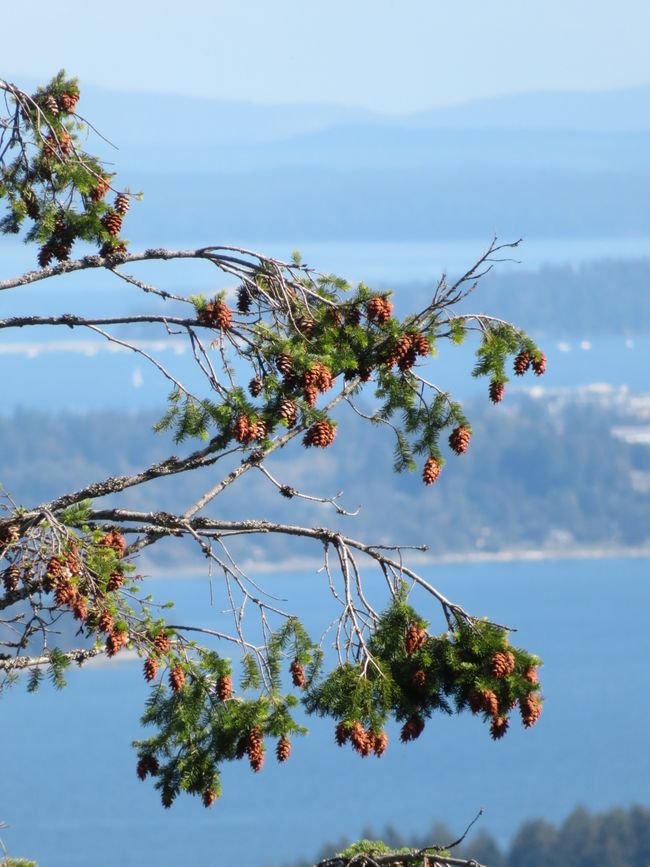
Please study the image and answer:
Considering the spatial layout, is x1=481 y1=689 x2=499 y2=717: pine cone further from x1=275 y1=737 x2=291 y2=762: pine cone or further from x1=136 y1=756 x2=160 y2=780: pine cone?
x1=136 y1=756 x2=160 y2=780: pine cone

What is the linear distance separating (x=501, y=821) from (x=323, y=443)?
3814 inches

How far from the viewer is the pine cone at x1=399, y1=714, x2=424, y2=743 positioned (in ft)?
20.7

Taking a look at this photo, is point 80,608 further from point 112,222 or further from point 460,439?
point 112,222

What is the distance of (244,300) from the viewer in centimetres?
672

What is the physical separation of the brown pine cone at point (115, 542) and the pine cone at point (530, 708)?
57.3 inches

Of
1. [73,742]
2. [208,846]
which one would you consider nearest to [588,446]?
[73,742]

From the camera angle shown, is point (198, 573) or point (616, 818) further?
point (198, 573)

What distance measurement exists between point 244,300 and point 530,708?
5.95ft

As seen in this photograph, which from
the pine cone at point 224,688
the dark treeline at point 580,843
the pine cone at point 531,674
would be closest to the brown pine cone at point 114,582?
the pine cone at point 224,688

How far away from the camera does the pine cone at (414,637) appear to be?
6.30m

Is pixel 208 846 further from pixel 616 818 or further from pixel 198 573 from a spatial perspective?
pixel 198 573

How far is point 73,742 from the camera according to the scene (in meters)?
113

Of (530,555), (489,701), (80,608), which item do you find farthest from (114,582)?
(530,555)

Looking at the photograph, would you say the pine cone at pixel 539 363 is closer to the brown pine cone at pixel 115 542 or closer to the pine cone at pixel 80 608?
the brown pine cone at pixel 115 542
